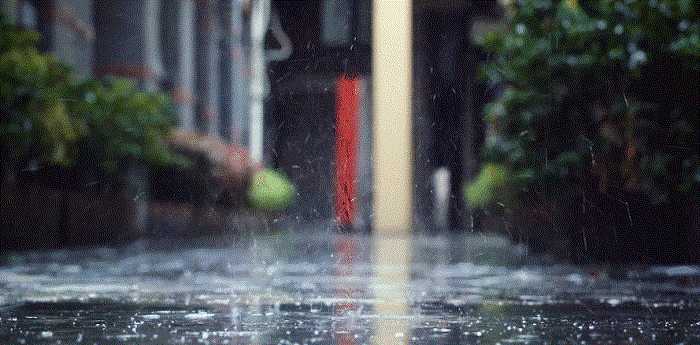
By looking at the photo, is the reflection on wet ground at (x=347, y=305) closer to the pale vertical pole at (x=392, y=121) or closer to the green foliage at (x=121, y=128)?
the green foliage at (x=121, y=128)

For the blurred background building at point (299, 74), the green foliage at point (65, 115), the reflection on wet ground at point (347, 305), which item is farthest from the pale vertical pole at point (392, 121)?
the reflection on wet ground at point (347, 305)

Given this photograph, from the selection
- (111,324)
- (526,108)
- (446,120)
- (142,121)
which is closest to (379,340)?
(111,324)

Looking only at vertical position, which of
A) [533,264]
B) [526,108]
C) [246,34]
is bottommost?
[533,264]

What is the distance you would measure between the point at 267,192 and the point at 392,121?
4.82 metres

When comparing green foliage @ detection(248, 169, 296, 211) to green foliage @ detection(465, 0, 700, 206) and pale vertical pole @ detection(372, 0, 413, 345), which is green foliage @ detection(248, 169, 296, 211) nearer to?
pale vertical pole @ detection(372, 0, 413, 345)

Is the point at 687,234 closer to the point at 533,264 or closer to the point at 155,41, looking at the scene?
the point at 533,264

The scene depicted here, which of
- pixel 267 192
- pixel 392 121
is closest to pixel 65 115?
pixel 267 192

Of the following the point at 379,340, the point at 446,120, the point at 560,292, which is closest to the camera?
the point at 379,340

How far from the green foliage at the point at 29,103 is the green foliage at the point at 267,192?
2000 centimetres

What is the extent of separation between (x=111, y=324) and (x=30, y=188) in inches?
425

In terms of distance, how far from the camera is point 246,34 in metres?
49.8

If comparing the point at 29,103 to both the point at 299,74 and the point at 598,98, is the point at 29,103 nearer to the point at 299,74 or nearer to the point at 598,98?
the point at 598,98

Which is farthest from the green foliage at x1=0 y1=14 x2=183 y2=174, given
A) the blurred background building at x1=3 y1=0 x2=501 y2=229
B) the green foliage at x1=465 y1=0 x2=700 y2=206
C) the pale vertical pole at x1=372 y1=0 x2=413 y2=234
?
the pale vertical pole at x1=372 y1=0 x2=413 y2=234

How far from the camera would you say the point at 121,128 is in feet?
69.1
